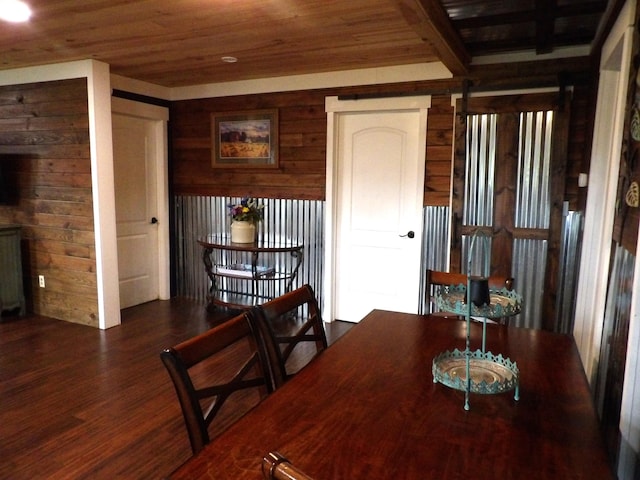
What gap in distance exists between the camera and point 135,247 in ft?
15.8

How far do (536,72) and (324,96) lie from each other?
68.5 inches

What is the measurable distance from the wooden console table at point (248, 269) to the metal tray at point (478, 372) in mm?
2853

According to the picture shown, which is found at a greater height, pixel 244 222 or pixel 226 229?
pixel 244 222

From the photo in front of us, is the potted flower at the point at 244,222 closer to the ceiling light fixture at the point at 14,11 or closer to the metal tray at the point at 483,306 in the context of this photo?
the ceiling light fixture at the point at 14,11

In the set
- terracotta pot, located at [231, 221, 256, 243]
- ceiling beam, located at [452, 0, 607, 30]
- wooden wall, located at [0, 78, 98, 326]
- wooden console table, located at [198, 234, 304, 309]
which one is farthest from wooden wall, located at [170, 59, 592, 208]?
wooden wall, located at [0, 78, 98, 326]

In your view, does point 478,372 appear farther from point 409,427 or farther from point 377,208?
point 377,208

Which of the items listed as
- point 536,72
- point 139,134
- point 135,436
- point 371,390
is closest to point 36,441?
point 135,436

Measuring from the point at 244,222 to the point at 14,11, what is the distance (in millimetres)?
2346

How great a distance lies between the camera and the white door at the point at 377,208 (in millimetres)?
3932

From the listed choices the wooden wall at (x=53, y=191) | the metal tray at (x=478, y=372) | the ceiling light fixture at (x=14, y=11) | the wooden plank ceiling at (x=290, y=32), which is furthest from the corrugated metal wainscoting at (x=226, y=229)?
the metal tray at (x=478, y=372)

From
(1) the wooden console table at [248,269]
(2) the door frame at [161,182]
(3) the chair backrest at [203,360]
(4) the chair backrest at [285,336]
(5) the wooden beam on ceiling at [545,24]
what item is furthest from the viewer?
(2) the door frame at [161,182]

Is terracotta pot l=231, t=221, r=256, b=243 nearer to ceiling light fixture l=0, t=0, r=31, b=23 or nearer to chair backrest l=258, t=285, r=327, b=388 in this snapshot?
A: ceiling light fixture l=0, t=0, r=31, b=23

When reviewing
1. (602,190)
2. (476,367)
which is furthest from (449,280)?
(602,190)

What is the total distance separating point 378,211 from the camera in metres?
4.11
